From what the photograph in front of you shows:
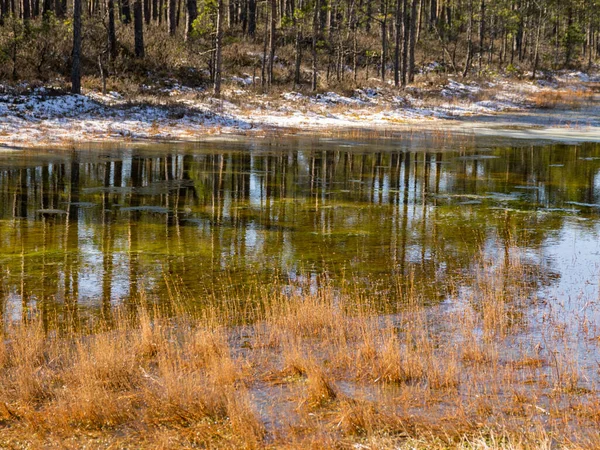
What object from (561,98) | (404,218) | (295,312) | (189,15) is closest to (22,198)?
(404,218)

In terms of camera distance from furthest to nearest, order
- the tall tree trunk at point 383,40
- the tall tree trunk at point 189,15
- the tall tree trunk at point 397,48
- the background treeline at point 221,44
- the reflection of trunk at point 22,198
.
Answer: the tall tree trunk at point 383,40 → the tall tree trunk at point 397,48 → the tall tree trunk at point 189,15 → the background treeline at point 221,44 → the reflection of trunk at point 22,198

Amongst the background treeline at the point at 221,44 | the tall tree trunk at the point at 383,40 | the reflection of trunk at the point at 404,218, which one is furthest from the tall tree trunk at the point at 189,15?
the reflection of trunk at the point at 404,218

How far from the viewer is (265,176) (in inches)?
781

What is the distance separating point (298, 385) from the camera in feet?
21.0

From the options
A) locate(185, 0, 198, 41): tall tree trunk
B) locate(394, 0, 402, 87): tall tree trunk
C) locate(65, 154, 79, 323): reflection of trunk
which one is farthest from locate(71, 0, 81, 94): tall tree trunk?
locate(394, 0, 402, 87): tall tree trunk

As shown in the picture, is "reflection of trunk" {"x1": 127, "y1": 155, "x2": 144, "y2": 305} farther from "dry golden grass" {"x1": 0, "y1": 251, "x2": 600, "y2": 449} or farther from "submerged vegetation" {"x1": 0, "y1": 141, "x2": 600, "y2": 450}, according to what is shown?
"dry golden grass" {"x1": 0, "y1": 251, "x2": 600, "y2": 449}

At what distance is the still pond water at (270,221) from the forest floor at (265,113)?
4.04 meters

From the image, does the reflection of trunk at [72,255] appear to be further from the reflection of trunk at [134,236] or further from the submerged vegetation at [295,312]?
the reflection of trunk at [134,236]

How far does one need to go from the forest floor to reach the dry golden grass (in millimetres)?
18208

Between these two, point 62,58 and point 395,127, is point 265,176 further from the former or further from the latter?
point 62,58

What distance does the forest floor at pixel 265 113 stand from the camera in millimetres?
27188

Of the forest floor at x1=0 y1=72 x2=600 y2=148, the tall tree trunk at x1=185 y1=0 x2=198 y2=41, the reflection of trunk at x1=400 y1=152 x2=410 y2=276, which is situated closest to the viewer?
the reflection of trunk at x1=400 y1=152 x2=410 y2=276

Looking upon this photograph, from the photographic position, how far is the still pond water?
10453 mm

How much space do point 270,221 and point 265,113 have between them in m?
20.7
